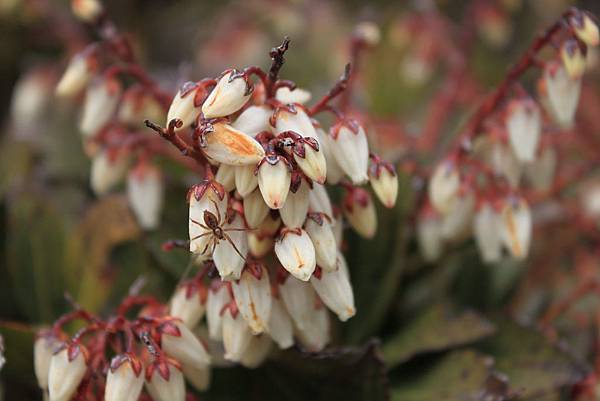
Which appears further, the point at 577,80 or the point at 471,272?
the point at 471,272

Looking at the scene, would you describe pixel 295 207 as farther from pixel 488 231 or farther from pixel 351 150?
pixel 488 231

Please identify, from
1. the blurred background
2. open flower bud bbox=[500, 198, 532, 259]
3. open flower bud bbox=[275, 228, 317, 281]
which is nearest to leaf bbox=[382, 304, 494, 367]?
the blurred background

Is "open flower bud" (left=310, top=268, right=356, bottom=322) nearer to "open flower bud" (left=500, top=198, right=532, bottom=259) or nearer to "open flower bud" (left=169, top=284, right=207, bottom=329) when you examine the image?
"open flower bud" (left=169, top=284, right=207, bottom=329)

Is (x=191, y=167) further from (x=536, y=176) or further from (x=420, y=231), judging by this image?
(x=536, y=176)

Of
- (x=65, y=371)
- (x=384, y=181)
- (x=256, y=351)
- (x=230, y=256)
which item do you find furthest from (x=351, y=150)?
(x=65, y=371)

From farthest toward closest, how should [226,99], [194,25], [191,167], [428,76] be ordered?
[194,25] < [428,76] < [191,167] < [226,99]

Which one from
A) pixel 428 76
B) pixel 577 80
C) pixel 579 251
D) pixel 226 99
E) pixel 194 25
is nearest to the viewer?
pixel 226 99

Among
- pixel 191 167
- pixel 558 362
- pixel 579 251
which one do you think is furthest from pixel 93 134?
pixel 579 251
